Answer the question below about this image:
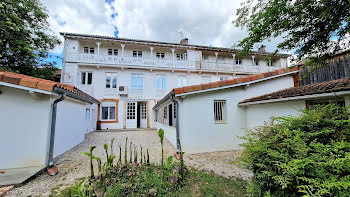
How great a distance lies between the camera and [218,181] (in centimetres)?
337

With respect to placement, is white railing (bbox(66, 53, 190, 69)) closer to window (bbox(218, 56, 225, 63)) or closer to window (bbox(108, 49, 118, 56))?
window (bbox(108, 49, 118, 56))

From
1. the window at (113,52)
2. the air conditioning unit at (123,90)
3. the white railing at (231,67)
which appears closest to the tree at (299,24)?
the white railing at (231,67)

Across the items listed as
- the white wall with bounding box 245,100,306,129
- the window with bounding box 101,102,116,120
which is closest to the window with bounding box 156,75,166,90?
the window with bounding box 101,102,116,120

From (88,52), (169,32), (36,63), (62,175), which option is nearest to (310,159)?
(62,175)

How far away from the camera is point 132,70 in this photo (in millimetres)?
14203

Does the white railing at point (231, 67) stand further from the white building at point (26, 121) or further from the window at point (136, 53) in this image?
the white building at point (26, 121)

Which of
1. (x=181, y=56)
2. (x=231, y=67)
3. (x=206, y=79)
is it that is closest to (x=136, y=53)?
(x=181, y=56)

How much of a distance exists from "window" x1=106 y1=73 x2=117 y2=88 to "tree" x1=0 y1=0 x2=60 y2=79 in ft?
15.1

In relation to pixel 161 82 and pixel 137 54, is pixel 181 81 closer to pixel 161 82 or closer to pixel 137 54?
pixel 161 82

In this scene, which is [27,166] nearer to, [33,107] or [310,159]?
[33,107]

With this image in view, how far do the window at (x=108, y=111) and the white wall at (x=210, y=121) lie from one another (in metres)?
10.3

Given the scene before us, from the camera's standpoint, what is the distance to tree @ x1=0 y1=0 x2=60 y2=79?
848 centimetres

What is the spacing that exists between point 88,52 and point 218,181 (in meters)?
16.6

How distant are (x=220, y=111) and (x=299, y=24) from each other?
4160 millimetres
